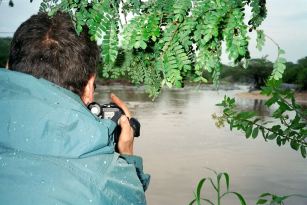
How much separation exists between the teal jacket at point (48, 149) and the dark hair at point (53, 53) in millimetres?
240

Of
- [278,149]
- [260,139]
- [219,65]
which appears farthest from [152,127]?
[219,65]

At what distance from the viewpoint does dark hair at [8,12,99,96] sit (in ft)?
5.39

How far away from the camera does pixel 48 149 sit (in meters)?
1.32

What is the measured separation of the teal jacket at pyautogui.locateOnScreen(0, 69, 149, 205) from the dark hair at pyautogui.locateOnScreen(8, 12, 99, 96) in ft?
0.79

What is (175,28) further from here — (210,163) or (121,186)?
(210,163)

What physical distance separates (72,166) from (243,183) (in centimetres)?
1419

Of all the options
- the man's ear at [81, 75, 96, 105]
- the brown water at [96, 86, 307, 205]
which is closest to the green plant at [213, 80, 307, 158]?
the man's ear at [81, 75, 96, 105]

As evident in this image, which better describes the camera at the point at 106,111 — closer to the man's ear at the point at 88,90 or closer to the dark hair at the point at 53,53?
the man's ear at the point at 88,90

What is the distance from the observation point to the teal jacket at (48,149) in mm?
1306

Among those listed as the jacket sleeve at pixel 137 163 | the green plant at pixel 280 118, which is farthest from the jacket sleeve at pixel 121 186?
the green plant at pixel 280 118

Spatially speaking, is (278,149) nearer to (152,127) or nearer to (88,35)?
(152,127)

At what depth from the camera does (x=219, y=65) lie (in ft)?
7.68

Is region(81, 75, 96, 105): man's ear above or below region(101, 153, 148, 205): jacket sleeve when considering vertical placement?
above

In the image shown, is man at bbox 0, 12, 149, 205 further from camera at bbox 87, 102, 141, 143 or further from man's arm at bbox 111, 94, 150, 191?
camera at bbox 87, 102, 141, 143
